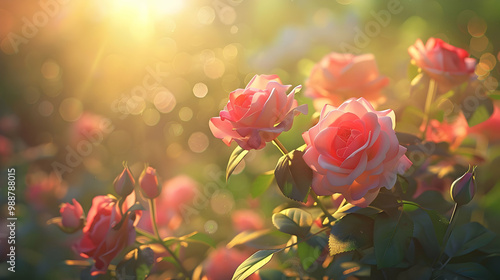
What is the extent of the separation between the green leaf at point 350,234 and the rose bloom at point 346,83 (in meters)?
0.27

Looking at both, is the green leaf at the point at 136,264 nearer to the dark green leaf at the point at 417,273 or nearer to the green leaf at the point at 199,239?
the green leaf at the point at 199,239

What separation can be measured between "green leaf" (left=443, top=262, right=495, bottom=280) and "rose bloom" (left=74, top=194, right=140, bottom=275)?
369mm

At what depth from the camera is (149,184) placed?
56cm

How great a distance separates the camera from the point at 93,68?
143cm

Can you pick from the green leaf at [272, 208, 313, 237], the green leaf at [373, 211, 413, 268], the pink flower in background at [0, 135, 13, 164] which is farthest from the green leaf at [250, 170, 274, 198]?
the pink flower in background at [0, 135, 13, 164]

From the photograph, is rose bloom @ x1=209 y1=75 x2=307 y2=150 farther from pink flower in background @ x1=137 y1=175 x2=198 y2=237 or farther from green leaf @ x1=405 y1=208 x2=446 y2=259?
pink flower in background @ x1=137 y1=175 x2=198 y2=237

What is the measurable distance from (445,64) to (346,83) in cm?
14

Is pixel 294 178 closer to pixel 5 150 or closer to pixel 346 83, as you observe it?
pixel 346 83

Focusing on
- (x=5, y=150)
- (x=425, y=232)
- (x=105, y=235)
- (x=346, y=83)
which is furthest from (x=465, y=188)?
(x=5, y=150)

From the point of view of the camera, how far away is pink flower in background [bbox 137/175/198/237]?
2.53ft

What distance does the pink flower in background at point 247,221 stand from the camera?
0.74 meters

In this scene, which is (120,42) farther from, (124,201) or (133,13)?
(124,201)

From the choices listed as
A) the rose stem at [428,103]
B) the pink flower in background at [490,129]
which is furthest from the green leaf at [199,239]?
the pink flower in background at [490,129]

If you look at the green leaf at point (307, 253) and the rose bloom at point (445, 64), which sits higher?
the rose bloom at point (445, 64)
